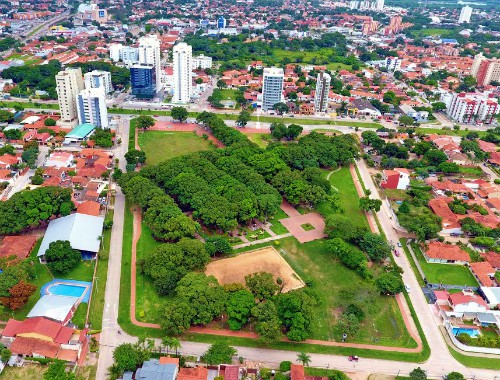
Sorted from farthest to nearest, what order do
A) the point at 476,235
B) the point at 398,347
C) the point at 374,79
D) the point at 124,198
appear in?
the point at 374,79
the point at 124,198
the point at 476,235
the point at 398,347

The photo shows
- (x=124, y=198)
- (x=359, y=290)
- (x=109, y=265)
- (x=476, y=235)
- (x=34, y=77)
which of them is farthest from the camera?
(x=34, y=77)

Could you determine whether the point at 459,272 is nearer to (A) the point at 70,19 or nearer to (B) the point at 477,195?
(B) the point at 477,195

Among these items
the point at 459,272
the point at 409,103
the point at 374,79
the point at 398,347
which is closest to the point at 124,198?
the point at 398,347

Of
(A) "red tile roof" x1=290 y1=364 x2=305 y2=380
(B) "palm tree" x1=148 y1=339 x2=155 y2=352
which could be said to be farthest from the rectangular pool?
(A) "red tile roof" x1=290 y1=364 x2=305 y2=380

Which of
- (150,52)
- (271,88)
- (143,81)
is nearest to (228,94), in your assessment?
(271,88)

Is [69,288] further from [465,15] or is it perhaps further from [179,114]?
[465,15]

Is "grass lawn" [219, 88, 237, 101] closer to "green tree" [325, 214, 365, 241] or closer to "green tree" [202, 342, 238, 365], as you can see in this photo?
"green tree" [325, 214, 365, 241]
